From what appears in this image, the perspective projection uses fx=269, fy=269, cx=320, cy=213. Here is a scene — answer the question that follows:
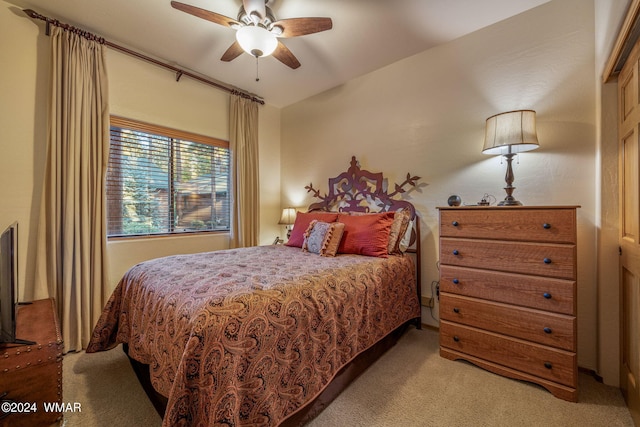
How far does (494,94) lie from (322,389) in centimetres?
266

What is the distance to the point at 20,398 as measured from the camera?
1.16m

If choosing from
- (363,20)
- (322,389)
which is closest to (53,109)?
(363,20)

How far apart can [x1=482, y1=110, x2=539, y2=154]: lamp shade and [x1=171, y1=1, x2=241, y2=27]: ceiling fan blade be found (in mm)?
2062

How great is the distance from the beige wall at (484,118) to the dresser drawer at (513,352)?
53 centimetres

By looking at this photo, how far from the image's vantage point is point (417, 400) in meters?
1.64

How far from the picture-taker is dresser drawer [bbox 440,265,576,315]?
5.43ft

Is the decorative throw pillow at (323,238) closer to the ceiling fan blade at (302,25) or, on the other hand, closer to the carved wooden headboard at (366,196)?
the carved wooden headboard at (366,196)

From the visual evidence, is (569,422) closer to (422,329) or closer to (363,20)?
(422,329)

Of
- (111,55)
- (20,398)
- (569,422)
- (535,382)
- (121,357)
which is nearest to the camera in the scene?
(20,398)

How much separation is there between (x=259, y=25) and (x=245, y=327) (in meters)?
2.17

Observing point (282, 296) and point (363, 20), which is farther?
point (363, 20)

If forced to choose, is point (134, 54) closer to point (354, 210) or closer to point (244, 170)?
point (244, 170)

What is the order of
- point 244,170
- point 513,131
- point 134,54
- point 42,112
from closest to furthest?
point 513,131, point 42,112, point 134,54, point 244,170

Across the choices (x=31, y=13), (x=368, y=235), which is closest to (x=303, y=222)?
(x=368, y=235)
